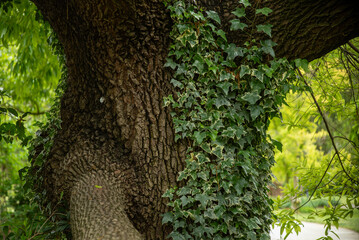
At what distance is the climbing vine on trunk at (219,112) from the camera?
2.23m

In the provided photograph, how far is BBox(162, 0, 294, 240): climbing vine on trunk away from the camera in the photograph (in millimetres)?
2232

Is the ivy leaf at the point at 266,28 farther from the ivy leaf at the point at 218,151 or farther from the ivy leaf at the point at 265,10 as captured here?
the ivy leaf at the point at 218,151

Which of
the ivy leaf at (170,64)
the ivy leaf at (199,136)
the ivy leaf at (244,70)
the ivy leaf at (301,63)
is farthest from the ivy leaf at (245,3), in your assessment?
the ivy leaf at (199,136)

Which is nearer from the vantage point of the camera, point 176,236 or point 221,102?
point 176,236

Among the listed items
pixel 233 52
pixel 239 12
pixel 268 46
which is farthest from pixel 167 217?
pixel 239 12

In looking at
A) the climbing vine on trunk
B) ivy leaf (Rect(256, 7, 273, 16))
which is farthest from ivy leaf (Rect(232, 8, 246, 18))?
ivy leaf (Rect(256, 7, 273, 16))

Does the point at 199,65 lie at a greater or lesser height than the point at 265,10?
lesser

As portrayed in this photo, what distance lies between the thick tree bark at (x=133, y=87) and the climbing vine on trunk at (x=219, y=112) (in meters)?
0.10

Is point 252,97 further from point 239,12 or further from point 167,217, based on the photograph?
point 167,217

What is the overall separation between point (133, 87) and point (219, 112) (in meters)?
0.71

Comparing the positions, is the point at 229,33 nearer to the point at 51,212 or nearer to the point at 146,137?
the point at 146,137

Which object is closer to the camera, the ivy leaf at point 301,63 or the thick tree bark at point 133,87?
the thick tree bark at point 133,87

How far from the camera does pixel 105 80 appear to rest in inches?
94.7

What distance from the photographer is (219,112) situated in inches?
91.5
